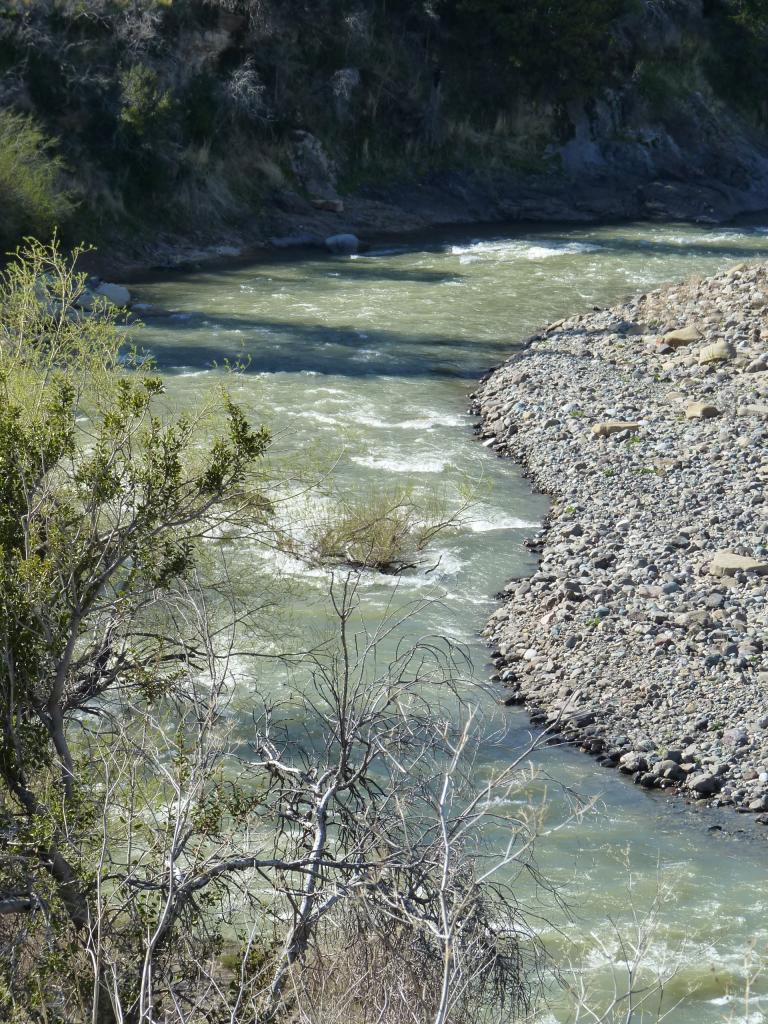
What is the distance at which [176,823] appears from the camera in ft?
14.8

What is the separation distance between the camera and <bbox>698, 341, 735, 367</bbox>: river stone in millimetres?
14438

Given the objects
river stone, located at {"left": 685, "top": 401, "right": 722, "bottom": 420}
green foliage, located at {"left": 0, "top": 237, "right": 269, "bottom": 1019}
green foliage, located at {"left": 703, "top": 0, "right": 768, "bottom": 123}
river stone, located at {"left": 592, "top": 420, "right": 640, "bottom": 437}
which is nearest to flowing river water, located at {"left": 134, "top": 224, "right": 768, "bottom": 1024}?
river stone, located at {"left": 592, "top": 420, "right": 640, "bottom": 437}

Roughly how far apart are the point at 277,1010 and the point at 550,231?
887 inches

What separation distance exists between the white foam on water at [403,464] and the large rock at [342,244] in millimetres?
11300

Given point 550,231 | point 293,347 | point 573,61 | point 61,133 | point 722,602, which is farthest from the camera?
point 573,61

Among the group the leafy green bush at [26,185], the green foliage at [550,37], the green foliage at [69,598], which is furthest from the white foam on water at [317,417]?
the green foliage at [550,37]

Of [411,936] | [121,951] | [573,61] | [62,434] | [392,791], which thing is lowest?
[121,951]

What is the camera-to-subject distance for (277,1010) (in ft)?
14.0

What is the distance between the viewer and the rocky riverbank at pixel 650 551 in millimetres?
7383

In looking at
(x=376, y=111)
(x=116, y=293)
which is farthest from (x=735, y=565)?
(x=376, y=111)

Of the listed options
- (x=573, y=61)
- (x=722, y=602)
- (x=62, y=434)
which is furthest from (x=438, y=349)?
(x=573, y=61)

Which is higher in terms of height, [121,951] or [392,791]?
[392,791]

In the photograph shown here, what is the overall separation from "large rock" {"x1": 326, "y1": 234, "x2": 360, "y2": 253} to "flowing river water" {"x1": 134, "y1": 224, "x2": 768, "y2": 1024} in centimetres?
45

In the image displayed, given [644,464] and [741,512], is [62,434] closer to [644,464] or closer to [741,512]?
[741,512]
